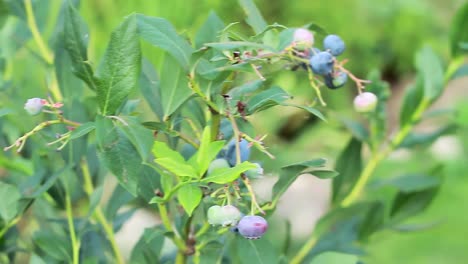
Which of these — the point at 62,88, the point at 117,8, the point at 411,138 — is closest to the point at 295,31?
the point at 62,88

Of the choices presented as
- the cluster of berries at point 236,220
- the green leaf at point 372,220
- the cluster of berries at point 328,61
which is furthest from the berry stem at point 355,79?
the green leaf at point 372,220

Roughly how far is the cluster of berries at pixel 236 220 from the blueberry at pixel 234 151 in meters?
0.04

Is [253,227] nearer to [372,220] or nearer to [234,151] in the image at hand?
[234,151]

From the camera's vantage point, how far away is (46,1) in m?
0.71

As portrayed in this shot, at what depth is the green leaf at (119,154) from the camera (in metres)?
0.42

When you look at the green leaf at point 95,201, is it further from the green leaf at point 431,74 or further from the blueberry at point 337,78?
the green leaf at point 431,74

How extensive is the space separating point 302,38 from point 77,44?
14cm

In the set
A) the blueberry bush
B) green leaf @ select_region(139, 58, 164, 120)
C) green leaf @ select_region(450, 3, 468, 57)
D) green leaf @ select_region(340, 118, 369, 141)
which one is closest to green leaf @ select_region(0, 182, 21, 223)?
the blueberry bush

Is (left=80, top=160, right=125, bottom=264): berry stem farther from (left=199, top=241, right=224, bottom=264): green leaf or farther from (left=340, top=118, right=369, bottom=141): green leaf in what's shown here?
(left=340, top=118, right=369, bottom=141): green leaf

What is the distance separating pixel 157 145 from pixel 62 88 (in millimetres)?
205

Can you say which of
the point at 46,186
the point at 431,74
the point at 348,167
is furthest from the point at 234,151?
the point at 431,74

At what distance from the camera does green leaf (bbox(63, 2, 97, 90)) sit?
1.55ft

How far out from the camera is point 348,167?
0.70m

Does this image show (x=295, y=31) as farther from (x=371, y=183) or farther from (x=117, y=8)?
(x=117, y=8)
